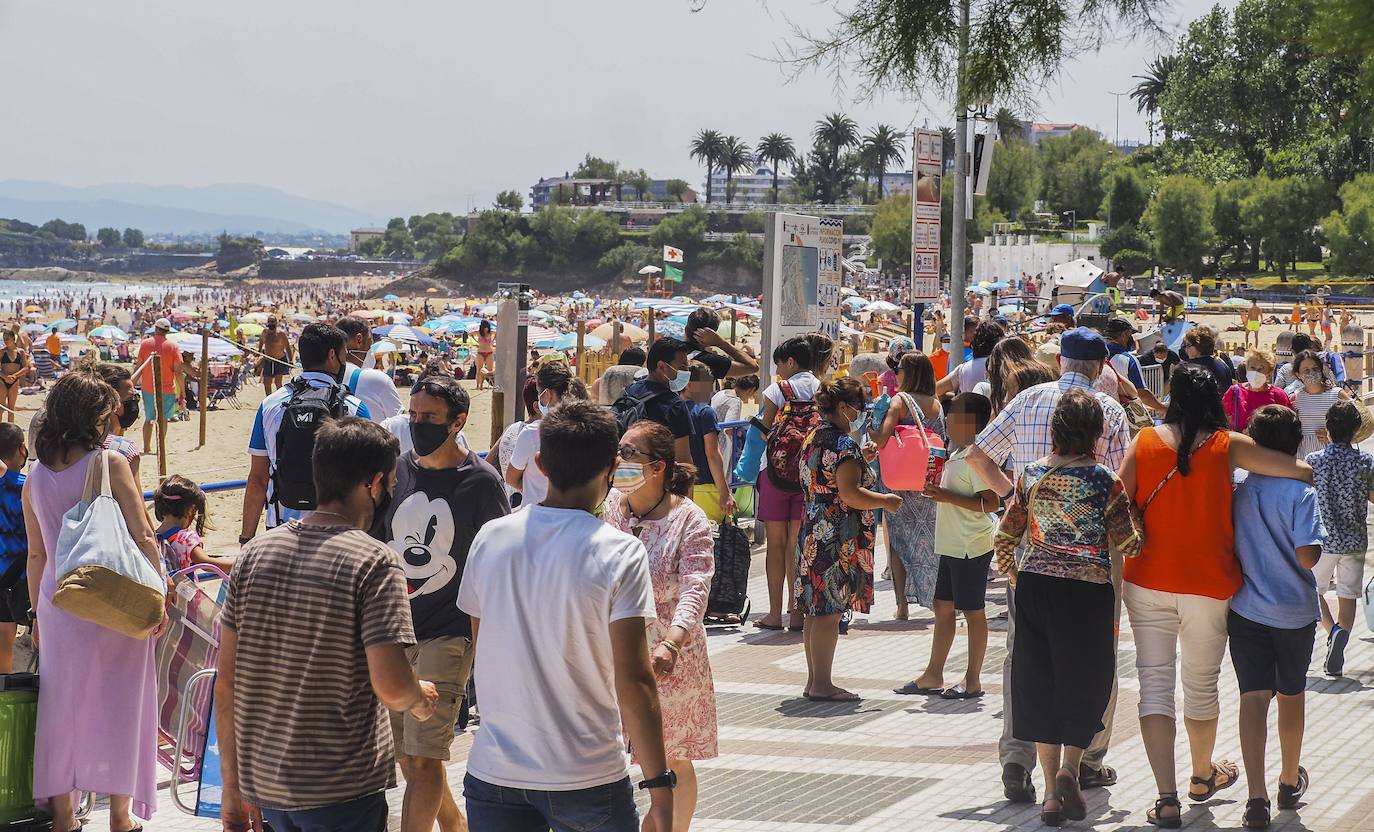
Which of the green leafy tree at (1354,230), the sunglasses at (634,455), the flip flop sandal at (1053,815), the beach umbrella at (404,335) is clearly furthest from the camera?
the green leafy tree at (1354,230)

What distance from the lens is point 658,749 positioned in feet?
10.5

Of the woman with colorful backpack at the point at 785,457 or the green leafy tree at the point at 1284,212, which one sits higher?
the green leafy tree at the point at 1284,212

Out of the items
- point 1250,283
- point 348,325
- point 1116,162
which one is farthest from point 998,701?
point 1116,162

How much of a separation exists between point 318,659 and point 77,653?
1.84 m

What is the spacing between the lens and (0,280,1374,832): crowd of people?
10.4 ft

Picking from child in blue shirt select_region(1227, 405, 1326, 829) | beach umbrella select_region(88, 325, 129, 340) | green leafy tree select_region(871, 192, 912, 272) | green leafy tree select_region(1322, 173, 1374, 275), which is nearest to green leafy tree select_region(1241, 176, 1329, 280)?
green leafy tree select_region(1322, 173, 1374, 275)

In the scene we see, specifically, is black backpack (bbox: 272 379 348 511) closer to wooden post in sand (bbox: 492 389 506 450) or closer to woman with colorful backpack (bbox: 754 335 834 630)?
woman with colorful backpack (bbox: 754 335 834 630)

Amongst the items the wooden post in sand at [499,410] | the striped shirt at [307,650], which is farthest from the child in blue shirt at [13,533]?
the wooden post in sand at [499,410]

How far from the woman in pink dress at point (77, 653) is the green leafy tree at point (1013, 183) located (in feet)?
330

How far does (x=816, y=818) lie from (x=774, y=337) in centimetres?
603

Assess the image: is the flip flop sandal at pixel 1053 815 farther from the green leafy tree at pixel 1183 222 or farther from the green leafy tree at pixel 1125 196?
the green leafy tree at pixel 1125 196

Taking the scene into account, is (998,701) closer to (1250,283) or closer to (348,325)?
(348,325)

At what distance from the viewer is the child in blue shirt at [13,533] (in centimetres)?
523

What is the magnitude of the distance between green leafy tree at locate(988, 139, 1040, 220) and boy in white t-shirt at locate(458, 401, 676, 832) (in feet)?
333
